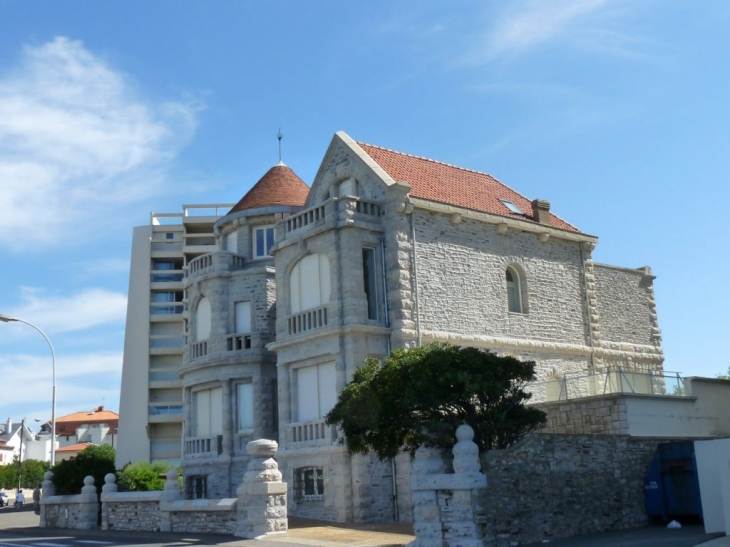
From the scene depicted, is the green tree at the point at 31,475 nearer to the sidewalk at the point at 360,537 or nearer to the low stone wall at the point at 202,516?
the sidewalk at the point at 360,537

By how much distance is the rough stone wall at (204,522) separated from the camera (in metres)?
21.6

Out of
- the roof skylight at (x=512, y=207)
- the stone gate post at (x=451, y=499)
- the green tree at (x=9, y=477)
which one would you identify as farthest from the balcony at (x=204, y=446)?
the green tree at (x=9, y=477)

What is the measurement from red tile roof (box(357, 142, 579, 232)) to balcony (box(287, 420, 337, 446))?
7520 millimetres

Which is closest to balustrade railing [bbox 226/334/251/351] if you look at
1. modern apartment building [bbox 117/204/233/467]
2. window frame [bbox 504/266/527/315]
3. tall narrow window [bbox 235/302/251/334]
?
tall narrow window [bbox 235/302/251/334]

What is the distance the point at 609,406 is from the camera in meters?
20.6

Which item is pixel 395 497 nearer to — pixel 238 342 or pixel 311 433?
pixel 311 433

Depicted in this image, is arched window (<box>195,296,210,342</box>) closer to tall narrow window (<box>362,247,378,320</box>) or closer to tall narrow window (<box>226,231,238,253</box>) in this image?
tall narrow window (<box>226,231,238,253</box>)

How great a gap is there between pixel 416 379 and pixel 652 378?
6.49m

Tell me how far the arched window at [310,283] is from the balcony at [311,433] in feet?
11.5

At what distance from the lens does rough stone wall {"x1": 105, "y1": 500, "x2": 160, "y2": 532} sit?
81.0 ft

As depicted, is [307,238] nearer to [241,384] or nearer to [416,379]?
[241,384]

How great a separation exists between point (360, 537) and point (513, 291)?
38.0 ft

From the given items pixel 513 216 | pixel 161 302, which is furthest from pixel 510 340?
pixel 161 302

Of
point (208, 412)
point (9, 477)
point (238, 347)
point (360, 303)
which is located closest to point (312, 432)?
point (360, 303)
